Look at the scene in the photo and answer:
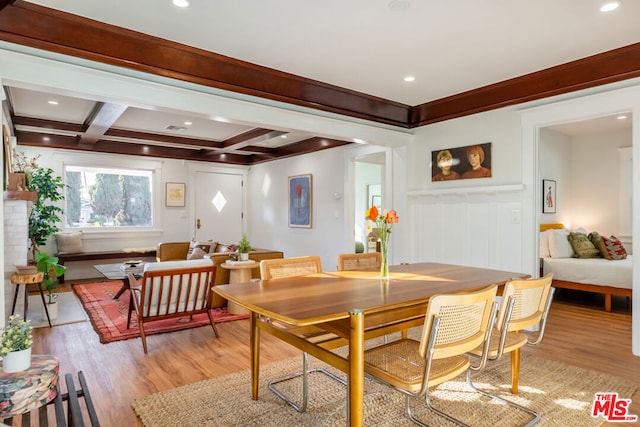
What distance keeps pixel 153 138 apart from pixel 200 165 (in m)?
1.58

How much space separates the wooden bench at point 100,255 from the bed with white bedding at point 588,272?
6530mm

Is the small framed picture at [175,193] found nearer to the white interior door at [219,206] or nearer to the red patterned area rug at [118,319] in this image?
the white interior door at [219,206]

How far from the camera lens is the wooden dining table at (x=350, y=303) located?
1.70 metres

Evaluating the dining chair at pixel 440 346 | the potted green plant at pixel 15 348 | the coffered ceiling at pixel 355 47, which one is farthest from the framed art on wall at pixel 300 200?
the potted green plant at pixel 15 348

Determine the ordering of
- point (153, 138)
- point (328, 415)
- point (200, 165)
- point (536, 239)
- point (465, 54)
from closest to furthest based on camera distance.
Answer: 1. point (328, 415)
2. point (465, 54)
3. point (536, 239)
4. point (153, 138)
5. point (200, 165)

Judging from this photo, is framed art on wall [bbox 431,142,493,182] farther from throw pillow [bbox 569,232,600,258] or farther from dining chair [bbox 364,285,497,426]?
dining chair [bbox 364,285,497,426]

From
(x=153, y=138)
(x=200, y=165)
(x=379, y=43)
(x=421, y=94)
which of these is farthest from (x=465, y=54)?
(x=200, y=165)

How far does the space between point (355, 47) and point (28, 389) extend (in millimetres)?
2912

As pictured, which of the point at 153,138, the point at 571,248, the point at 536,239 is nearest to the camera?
the point at 536,239

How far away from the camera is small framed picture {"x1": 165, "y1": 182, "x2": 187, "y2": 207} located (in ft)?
25.8

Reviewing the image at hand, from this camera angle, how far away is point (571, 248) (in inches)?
215

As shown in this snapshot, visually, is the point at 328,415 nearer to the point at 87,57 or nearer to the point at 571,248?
the point at 87,57

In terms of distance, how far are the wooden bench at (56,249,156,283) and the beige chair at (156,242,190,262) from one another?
64 centimetres

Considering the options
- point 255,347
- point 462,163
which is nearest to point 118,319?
point 255,347
